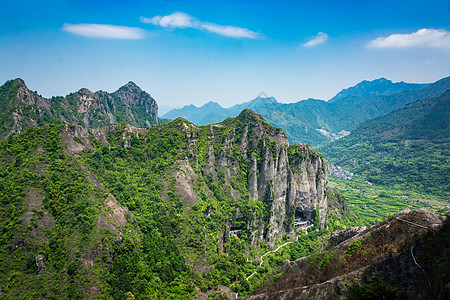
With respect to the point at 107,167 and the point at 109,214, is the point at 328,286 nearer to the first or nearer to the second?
the point at 109,214

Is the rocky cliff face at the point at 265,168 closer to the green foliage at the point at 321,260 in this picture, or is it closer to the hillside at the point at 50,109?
the green foliage at the point at 321,260

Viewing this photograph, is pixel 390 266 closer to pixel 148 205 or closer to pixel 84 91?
pixel 148 205

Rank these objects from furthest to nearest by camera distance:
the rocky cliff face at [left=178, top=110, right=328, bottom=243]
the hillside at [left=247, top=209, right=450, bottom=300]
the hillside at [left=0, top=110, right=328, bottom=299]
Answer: the rocky cliff face at [left=178, top=110, right=328, bottom=243]
the hillside at [left=0, top=110, right=328, bottom=299]
the hillside at [left=247, top=209, right=450, bottom=300]

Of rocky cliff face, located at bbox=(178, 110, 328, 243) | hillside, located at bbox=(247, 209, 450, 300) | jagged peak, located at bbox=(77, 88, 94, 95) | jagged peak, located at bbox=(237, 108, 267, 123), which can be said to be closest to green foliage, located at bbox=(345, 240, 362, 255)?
hillside, located at bbox=(247, 209, 450, 300)

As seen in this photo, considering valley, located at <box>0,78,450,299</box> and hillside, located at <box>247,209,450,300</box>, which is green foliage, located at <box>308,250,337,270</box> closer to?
hillside, located at <box>247,209,450,300</box>

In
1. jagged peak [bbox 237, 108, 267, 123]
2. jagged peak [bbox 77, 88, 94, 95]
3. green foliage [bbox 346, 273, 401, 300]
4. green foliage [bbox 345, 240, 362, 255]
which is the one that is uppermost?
jagged peak [bbox 77, 88, 94, 95]

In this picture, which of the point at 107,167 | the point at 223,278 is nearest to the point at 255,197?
the point at 223,278

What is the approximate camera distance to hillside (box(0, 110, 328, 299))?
1891 inches

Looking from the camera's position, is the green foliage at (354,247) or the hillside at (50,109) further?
the hillside at (50,109)

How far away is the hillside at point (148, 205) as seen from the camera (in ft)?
158

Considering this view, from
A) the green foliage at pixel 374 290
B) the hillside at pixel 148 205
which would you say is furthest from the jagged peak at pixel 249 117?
the green foliage at pixel 374 290

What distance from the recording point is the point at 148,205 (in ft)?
230

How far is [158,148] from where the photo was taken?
284ft

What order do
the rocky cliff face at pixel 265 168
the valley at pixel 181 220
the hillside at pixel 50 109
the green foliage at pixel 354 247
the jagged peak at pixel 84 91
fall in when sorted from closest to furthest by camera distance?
the green foliage at pixel 354 247
the valley at pixel 181 220
the rocky cliff face at pixel 265 168
the hillside at pixel 50 109
the jagged peak at pixel 84 91
